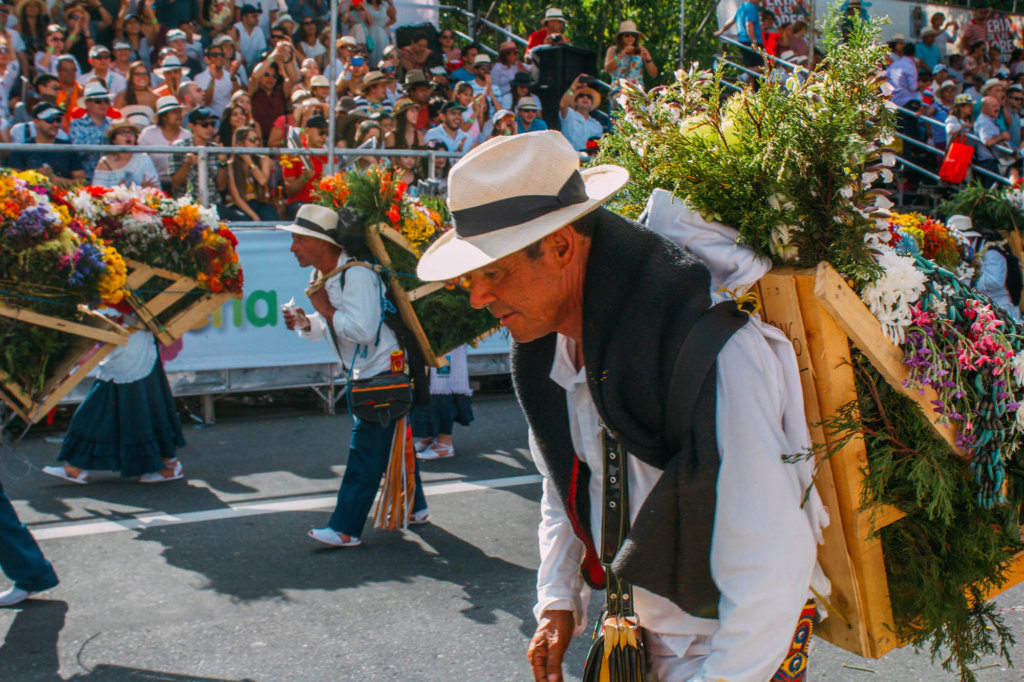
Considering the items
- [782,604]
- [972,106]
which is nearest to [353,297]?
[782,604]

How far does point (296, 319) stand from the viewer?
5648mm

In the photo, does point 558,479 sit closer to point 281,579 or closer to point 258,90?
point 281,579

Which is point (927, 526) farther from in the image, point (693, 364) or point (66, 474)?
point (66, 474)

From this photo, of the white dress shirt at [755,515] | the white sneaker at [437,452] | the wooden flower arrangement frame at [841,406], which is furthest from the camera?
the white sneaker at [437,452]

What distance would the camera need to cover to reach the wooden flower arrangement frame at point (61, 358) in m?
4.94

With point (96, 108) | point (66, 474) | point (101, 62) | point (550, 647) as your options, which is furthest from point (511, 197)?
point (101, 62)

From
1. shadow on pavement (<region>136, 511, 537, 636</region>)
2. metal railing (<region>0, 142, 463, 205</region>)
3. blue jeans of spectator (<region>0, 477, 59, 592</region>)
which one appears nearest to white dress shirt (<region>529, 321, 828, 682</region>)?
shadow on pavement (<region>136, 511, 537, 636</region>)

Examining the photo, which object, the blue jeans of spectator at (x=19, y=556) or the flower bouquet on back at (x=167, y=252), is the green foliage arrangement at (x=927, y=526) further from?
the flower bouquet on back at (x=167, y=252)

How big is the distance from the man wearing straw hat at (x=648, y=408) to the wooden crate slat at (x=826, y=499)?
6 centimetres

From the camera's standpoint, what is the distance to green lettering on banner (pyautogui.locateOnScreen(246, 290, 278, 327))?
348 inches

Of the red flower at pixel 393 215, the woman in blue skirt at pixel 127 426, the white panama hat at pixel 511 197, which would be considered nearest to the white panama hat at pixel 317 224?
the red flower at pixel 393 215

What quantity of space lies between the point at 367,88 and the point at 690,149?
997 cm

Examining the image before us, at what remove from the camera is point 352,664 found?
408cm

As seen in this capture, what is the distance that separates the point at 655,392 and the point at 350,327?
3805 mm
